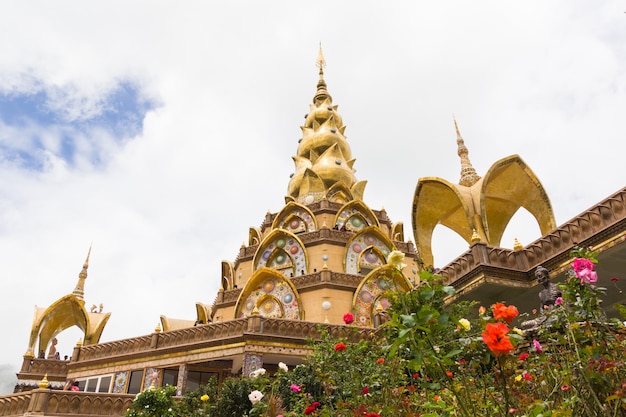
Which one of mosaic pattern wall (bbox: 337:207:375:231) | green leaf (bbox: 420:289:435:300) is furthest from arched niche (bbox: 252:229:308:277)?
green leaf (bbox: 420:289:435:300)

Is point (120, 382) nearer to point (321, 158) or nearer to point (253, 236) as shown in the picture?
point (253, 236)

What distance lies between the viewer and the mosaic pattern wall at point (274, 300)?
20406 millimetres

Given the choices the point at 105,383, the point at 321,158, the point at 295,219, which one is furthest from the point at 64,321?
the point at 321,158

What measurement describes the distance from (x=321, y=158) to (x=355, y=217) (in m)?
6.56

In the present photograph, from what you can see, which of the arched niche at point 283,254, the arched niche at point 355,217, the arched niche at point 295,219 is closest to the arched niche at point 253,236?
the arched niche at point 295,219

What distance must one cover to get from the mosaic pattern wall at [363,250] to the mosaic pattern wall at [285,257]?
230cm

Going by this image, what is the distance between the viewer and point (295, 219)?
2677 centimetres

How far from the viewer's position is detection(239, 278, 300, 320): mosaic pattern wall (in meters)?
20.4

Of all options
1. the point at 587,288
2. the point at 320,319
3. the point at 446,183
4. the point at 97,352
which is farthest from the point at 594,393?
the point at 97,352

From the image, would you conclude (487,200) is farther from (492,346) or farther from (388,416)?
(492,346)

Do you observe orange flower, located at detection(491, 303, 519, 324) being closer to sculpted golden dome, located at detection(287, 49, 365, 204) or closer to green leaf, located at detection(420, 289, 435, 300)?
green leaf, located at detection(420, 289, 435, 300)

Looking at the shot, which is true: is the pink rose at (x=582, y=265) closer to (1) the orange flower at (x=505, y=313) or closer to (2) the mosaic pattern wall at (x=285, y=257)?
(1) the orange flower at (x=505, y=313)

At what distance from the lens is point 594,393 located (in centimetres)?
331

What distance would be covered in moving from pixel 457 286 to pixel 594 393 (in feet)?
32.1
